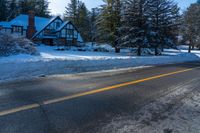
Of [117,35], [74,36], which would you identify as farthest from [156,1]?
[74,36]

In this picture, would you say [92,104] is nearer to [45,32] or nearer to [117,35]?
[117,35]

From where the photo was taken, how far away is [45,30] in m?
48.9

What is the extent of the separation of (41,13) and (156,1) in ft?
154

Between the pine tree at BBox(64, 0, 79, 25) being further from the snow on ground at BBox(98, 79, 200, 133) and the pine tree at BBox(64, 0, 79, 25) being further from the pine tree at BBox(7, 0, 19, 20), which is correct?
the snow on ground at BBox(98, 79, 200, 133)

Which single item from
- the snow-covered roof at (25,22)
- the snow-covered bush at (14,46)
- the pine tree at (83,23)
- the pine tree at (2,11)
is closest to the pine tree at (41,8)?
the pine tree at (2,11)

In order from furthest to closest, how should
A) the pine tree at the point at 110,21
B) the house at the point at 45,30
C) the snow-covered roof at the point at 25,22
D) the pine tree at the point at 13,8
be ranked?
the pine tree at the point at 13,8 < the snow-covered roof at the point at 25,22 < the house at the point at 45,30 < the pine tree at the point at 110,21

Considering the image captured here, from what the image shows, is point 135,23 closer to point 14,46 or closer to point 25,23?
point 14,46

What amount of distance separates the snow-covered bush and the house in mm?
24559

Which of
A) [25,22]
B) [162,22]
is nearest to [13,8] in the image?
[25,22]

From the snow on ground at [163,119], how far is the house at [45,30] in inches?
1745

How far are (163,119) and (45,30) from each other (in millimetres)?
46821

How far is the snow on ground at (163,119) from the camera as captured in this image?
4.05 metres

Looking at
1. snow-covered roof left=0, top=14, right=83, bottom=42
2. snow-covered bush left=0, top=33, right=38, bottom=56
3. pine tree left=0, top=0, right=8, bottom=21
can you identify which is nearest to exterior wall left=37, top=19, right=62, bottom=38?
snow-covered roof left=0, top=14, right=83, bottom=42

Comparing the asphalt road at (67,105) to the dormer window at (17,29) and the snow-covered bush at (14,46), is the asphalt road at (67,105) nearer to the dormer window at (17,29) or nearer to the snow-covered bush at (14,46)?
the snow-covered bush at (14,46)
